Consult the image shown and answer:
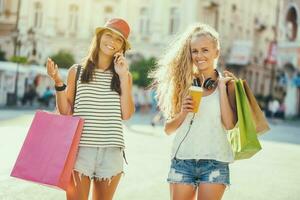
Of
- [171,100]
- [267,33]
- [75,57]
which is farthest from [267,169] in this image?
[267,33]

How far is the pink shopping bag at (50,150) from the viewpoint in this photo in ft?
11.7

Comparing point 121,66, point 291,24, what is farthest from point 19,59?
point 121,66

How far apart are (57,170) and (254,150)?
4.09ft

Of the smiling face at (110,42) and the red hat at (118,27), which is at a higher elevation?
the red hat at (118,27)

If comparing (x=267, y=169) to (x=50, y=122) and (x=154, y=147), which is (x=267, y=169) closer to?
(x=154, y=147)

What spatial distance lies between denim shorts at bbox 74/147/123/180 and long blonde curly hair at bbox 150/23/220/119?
500 mm

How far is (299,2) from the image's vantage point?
43.3 m

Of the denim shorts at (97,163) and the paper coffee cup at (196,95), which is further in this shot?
the denim shorts at (97,163)

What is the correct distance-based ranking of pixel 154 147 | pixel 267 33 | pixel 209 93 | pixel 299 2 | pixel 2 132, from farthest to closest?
pixel 267 33 < pixel 299 2 < pixel 2 132 < pixel 154 147 < pixel 209 93

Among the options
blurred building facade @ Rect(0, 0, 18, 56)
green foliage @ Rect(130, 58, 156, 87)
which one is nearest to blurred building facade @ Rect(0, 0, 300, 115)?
blurred building facade @ Rect(0, 0, 18, 56)

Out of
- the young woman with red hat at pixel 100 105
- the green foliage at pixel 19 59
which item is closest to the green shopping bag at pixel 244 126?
the young woman with red hat at pixel 100 105

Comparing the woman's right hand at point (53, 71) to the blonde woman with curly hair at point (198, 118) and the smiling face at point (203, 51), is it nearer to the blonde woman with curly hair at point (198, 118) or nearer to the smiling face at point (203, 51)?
the blonde woman with curly hair at point (198, 118)

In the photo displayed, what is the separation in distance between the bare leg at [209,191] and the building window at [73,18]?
4137cm

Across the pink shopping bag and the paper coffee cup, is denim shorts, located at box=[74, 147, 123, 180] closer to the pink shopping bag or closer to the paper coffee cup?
the pink shopping bag
